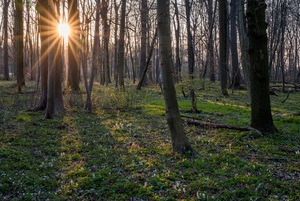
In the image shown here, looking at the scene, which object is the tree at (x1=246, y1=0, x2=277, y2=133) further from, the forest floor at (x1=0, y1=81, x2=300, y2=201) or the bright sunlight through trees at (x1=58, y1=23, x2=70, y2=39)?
the bright sunlight through trees at (x1=58, y1=23, x2=70, y2=39)

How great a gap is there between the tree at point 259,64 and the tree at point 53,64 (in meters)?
8.55

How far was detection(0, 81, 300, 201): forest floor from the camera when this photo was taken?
5.65 m

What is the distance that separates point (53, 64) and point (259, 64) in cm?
884

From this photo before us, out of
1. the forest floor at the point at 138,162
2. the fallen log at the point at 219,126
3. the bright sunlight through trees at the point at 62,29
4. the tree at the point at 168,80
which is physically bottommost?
the forest floor at the point at 138,162

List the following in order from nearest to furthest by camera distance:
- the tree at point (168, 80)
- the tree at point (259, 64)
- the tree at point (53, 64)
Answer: the tree at point (168, 80)
the tree at point (259, 64)
the tree at point (53, 64)

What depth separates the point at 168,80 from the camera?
7.63m

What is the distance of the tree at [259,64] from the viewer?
10016 millimetres

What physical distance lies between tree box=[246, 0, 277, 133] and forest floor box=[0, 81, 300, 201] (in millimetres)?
789

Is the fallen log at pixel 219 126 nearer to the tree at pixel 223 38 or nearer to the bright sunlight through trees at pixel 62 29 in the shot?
the bright sunlight through trees at pixel 62 29

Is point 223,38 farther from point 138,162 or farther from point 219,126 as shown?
point 138,162

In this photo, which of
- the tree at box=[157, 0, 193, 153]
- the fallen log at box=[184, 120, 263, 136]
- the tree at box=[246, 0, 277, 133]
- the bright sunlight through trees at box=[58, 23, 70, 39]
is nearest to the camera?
the tree at box=[157, 0, 193, 153]

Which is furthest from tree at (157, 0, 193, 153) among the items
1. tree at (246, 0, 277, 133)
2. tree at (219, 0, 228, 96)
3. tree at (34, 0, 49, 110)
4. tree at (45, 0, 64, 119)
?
tree at (219, 0, 228, 96)

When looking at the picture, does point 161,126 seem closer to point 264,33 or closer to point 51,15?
point 264,33

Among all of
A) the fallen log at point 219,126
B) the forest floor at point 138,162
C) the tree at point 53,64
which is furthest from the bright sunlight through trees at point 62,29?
the fallen log at point 219,126
